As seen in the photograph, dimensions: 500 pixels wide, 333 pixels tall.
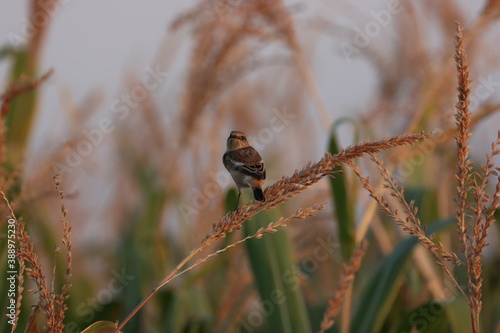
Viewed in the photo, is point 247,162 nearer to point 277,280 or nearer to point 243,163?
point 243,163

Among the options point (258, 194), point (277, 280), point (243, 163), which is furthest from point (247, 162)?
point (277, 280)

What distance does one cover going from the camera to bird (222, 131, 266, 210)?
1640 millimetres

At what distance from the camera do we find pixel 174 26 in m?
3.29

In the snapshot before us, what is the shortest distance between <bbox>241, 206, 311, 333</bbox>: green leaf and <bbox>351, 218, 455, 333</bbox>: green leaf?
0.77 feet


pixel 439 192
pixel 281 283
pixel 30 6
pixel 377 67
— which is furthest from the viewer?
pixel 377 67

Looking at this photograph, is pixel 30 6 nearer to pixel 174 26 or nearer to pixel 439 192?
pixel 174 26

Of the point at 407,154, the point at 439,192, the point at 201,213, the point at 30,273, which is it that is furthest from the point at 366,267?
the point at 30,273

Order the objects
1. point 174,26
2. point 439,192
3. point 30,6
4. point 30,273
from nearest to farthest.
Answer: point 30,273
point 30,6
point 174,26
point 439,192

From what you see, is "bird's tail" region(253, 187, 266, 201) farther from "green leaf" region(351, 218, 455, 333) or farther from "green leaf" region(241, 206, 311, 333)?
"green leaf" region(351, 218, 455, 333)

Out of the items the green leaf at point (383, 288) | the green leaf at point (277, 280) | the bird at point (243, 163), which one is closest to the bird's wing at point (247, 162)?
the bird at point (243, 163)

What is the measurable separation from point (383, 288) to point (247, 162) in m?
1.16

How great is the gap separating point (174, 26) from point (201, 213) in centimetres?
124

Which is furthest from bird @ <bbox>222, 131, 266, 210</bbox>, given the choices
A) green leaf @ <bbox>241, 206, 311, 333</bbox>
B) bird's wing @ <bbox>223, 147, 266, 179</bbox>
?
green leaf @ <bbox>241, 206, 311, 333</bbox>

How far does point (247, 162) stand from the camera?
5.39ft
